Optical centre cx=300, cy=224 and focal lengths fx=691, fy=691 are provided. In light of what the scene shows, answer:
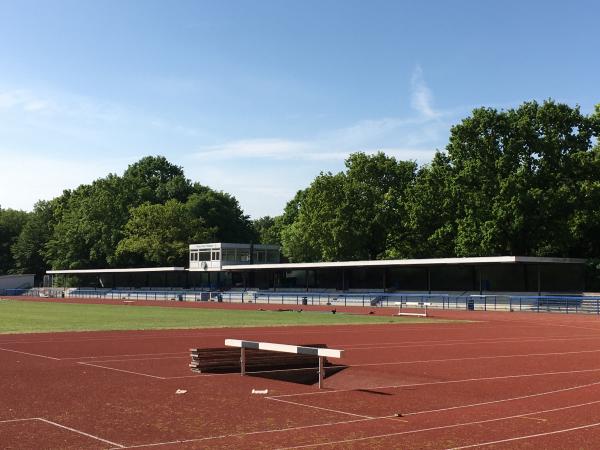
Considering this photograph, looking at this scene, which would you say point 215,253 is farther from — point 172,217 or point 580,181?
point 580,181

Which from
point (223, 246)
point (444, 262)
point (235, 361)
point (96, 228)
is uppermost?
point (96, 228)

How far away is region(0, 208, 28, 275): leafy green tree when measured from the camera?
15162 centimetres

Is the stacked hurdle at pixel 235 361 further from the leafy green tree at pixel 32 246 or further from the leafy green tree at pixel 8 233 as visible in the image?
the leafy green tree at pixel 8 233

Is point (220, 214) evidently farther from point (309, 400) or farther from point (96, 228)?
point (309, 400)

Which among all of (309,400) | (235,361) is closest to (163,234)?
(235,361)

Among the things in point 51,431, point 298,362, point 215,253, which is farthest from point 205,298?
point 51,431

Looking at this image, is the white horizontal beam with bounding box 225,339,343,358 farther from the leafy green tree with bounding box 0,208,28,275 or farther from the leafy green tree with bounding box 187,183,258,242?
the leafy green tree with bounding box 0,208,28,275

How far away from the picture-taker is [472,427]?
33.2 feet

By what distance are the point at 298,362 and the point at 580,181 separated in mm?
50441

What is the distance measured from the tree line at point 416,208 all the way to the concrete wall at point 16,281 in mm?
6156

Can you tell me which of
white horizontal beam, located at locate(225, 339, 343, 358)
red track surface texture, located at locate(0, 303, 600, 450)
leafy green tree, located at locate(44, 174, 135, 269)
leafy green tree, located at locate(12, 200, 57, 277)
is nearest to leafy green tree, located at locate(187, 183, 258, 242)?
leafy green tree, located at locate(44, 174, 135, 269)

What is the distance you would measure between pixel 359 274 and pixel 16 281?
79.9 meters

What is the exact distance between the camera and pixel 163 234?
103125 mm

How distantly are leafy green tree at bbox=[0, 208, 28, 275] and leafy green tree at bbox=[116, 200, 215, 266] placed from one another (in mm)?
57085
